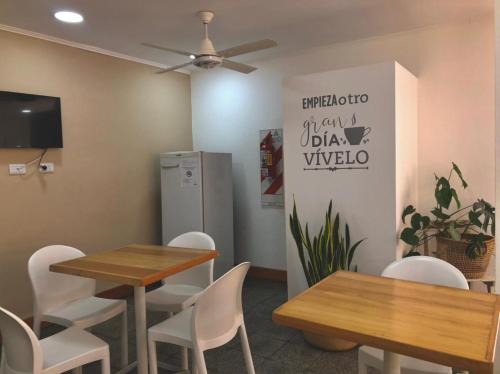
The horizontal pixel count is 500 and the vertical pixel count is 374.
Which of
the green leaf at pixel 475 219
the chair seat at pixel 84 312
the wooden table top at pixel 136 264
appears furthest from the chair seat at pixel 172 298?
the green leaf at pixel 475 219

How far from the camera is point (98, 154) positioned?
3936mm

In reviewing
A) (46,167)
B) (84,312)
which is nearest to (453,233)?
(84,312)

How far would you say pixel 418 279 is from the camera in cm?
204

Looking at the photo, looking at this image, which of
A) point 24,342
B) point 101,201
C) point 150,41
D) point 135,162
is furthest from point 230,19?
point 24,342

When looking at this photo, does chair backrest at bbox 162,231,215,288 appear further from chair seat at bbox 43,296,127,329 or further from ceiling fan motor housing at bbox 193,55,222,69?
ceiling fan motor housing at bbox 193,55,222,69

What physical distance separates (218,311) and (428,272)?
1.11m

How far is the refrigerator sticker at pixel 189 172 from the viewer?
4148 mm

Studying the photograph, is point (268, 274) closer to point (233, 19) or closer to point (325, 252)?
point (325, 252)

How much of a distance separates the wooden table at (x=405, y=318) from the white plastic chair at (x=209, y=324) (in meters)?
0.46

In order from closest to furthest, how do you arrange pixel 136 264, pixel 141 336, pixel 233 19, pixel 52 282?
pixel 141 336
pixel 136 264
pixel 52 282
pixel 233 19

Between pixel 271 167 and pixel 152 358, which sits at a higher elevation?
pixel 271 167

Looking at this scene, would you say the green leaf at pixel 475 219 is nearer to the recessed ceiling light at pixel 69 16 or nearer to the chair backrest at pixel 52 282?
the chair backrest at pixel 52 282

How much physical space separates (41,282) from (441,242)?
2.96 m

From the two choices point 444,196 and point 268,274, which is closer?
point 444,196
